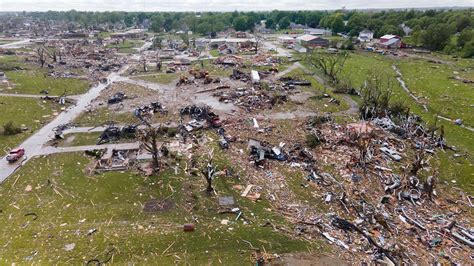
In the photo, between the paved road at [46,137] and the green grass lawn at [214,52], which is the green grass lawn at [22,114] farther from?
the green grass lawn at [214,52]

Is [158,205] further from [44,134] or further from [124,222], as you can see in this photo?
[44,134]

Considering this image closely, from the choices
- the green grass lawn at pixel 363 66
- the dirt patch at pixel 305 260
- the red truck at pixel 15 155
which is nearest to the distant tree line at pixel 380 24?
the green grass lawn at pixel 363 66

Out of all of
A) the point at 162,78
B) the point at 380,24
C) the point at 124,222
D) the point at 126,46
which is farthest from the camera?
the point at 380,24

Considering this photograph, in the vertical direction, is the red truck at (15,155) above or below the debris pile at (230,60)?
below

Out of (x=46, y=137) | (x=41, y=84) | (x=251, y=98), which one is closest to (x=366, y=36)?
(x=251, y=98)

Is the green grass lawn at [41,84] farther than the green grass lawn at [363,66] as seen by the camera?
No

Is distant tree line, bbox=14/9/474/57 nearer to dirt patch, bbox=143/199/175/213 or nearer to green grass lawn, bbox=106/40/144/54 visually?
green grass lawn, bbox=106/40/144/54

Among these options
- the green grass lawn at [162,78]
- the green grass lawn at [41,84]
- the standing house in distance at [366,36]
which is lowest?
the green grass lawn at [162,78]

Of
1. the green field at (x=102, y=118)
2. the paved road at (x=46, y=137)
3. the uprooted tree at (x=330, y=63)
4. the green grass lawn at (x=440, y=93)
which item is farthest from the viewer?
the uprooted tree at (x=330, y=63)
